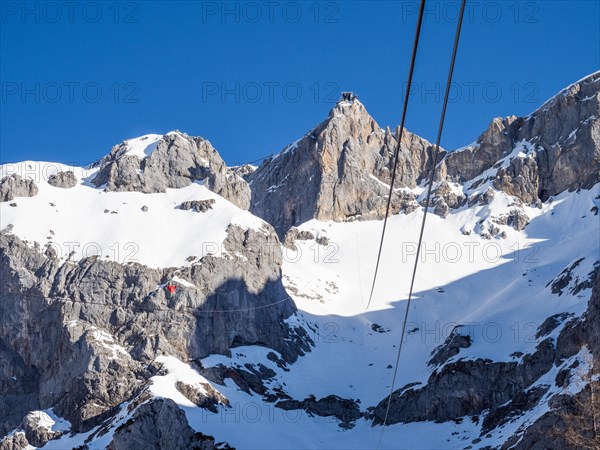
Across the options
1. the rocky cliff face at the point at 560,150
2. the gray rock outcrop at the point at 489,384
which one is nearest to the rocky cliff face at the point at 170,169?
the gray rock outcrop at the point at 489,384

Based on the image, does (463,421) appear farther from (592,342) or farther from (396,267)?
(396,267)

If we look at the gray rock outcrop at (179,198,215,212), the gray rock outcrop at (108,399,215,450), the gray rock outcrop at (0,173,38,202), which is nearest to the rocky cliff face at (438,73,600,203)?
the gray rock outcrop at (179,198,215,212)

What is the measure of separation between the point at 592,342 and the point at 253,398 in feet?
143

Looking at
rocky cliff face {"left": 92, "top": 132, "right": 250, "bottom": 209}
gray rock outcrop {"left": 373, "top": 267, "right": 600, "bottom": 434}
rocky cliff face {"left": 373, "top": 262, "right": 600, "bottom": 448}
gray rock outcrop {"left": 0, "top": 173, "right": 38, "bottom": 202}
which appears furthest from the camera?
rocky cliff face {"left": 92, "top": 132, "right": 250, "bottom": 209}

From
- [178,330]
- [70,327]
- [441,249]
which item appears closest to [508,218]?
[441,249]

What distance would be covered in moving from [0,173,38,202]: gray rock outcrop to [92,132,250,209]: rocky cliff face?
41.7 feet

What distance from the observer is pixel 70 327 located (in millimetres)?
116875

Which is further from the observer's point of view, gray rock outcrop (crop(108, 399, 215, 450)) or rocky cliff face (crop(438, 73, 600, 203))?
rocky cliff face (crop(438, 73, 600, 203))

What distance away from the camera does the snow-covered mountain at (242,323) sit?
100375mm

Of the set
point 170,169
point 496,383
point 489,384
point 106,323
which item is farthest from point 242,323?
point 170,169

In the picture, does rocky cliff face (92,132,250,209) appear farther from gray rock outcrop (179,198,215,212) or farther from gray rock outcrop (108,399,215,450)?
gray rock outcrop (108,399,215,450)

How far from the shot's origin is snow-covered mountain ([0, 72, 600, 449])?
100375 millimetres

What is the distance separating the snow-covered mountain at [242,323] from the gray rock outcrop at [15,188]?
0.42 metres

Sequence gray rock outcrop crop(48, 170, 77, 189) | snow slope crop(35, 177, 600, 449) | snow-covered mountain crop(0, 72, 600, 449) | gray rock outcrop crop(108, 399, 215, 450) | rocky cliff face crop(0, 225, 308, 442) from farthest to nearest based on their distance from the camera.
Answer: gray rock outcrop crop(48, 170, 77, 189)
rocky cliff face crop(0, 225, 308, 442)
snow slope crop(35, 177, 600, 449)
snow-covered mountain crop(0, 72, 600, 449)
gray rock outcrop crop(108, 399, 215, 450)
